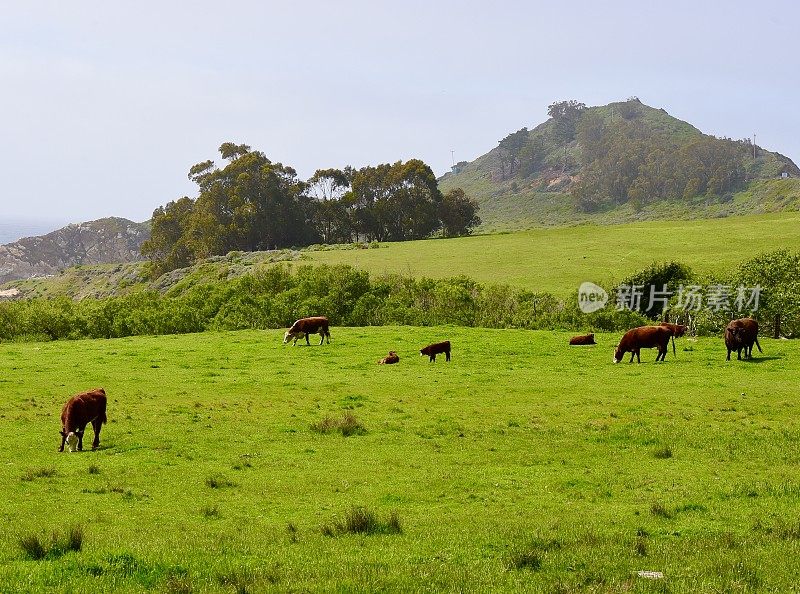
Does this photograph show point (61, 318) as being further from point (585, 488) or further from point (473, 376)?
point (585, 488)

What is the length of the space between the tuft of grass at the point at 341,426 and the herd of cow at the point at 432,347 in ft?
18.8

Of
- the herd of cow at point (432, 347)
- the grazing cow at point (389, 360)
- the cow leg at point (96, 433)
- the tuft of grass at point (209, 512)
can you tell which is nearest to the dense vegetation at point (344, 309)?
the herd of cow at point (432, 347)

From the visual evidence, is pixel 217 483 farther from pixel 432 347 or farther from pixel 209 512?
pixel 432 347

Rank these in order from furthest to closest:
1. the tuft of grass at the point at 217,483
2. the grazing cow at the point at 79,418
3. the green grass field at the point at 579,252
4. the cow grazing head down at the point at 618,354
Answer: the green grass field at the point at 579,252
the cow grazing head down at the point at 618,354
the grazing cow at the point at 79,418
the tuft of grass at the point at 217,483

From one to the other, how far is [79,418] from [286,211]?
342 ft

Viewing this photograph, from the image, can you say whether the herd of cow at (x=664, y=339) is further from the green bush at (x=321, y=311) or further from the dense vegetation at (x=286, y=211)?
the dense vegetation at (x=286, y=211)

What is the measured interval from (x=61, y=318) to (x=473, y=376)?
120 ft

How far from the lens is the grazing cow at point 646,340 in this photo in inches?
1384

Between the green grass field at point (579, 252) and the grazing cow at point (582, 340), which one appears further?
the green grass field at point (579, 252)

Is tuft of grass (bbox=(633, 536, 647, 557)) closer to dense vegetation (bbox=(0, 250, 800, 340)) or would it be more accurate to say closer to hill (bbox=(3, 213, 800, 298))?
dense vegetation (bbox=(0, 250, 800, 340))

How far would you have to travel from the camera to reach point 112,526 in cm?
1255

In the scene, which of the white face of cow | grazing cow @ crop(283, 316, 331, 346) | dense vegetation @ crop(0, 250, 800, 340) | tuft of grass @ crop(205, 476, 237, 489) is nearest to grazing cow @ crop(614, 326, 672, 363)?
dense vegetation @ crop(0, 250, 800, 340)

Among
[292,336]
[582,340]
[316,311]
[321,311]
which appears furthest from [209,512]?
[321,311]

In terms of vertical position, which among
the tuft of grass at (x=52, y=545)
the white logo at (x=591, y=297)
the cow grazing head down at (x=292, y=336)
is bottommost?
the tuft of grass at (x=52, y=545)
